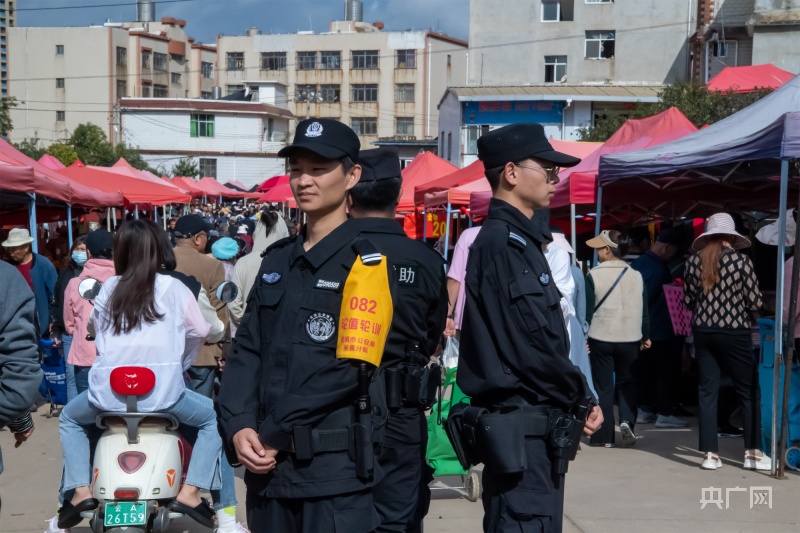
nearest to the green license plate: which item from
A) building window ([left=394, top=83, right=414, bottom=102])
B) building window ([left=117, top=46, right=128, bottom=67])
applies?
building window ([left=394, top=83, right=414, bottom=102])

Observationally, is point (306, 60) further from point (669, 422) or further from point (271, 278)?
point (271, 278)

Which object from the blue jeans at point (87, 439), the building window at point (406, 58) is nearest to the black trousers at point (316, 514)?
the blue jeans at point (87, 439)

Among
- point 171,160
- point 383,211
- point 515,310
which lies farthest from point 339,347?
point 171,160

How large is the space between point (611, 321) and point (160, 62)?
297 feet

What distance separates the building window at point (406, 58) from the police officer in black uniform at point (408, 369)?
270 feet

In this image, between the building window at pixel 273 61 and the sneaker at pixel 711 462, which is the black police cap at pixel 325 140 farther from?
the building window at pixel 273 61

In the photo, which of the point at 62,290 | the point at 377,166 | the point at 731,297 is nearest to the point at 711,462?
the point at 731,297

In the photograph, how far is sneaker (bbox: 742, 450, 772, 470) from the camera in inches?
325

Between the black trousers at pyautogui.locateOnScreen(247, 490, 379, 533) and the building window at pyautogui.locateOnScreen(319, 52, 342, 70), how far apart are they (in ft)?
286

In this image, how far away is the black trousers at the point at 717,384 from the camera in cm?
822

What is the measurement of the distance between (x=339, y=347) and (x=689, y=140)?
721 cm

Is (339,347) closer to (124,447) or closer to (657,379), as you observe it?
(124,447)

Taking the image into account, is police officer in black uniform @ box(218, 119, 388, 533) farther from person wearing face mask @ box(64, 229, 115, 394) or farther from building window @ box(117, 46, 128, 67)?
building window @ box(117, 46, 128, 67)

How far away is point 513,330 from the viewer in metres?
3.81
